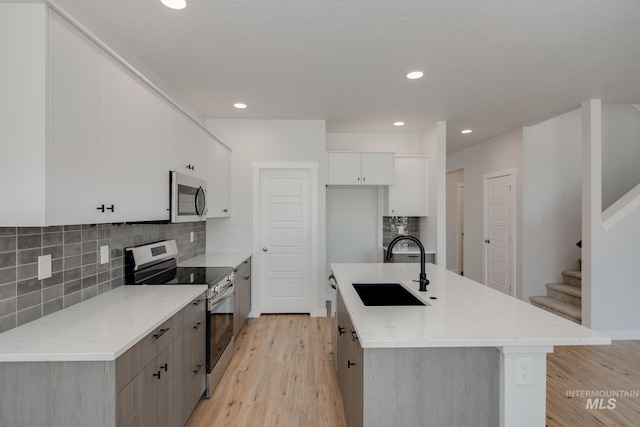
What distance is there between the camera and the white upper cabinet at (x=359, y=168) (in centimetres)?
414

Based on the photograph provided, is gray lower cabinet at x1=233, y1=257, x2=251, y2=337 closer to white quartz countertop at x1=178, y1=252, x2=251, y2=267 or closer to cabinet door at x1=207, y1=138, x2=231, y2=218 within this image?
white quartz countertop at x1=178, y1=252, x2=251, y2=267

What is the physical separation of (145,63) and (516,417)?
330 cm

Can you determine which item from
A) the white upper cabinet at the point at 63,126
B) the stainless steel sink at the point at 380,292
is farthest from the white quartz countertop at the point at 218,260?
the stainless steel sink at the point at 380,292

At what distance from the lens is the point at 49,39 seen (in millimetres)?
1222

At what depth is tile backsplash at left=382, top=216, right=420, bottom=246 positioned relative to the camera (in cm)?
473

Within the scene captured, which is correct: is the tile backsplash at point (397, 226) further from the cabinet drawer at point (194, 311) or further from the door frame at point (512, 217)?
the cabinet drawer at point (194, 311)

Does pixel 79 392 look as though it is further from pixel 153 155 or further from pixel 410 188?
pixel 410 188

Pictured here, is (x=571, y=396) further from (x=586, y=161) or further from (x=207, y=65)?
(x=207, y=65)

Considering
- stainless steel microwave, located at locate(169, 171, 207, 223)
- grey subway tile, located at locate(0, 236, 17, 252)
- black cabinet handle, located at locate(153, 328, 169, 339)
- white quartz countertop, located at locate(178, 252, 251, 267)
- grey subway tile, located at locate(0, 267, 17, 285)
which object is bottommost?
black cabinet handle, located at locate(153, 328, 169, 339)

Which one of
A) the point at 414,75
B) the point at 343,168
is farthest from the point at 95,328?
the point at 343,168

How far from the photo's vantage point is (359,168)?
13.7ft

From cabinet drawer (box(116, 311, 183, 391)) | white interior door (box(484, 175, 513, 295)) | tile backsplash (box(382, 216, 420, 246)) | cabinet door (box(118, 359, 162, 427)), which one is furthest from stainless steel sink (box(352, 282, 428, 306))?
white interior door (box(484, 175, 513, 295))

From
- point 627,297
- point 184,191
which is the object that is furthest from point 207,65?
point 627,297

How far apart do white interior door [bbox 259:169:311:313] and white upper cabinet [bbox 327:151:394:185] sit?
41cm
